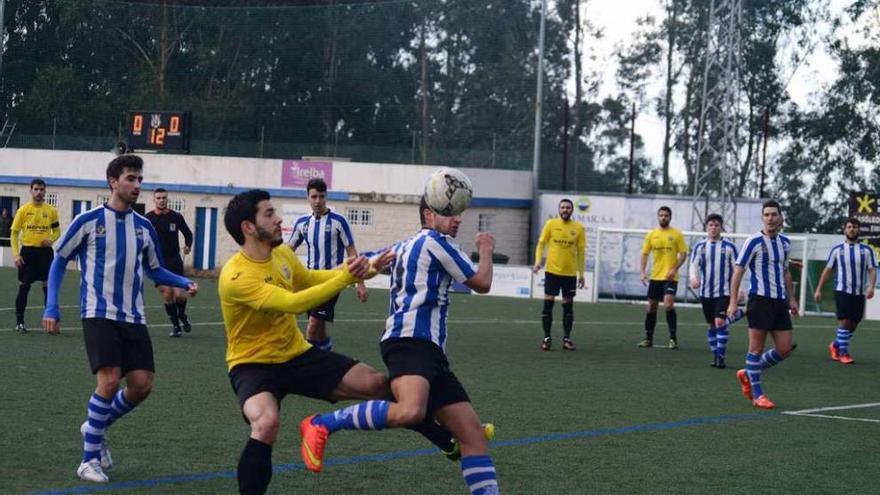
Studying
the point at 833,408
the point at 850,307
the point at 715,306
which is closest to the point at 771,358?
the point at 833,408

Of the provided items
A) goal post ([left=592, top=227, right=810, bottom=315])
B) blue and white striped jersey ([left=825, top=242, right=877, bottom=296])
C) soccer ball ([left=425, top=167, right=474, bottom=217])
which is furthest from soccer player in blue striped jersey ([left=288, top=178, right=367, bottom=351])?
goal post ([left=592, top=227, right=810, bottom=315])

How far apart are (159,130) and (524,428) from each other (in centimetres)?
3508

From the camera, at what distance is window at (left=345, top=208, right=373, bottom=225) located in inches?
1753

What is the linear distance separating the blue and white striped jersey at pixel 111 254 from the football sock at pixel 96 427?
1.90ft

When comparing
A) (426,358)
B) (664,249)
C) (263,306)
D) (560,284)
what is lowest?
(426,358)

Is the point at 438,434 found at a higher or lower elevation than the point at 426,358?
lower

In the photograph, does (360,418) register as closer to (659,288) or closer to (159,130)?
(659,288)

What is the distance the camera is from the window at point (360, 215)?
44.5 meters

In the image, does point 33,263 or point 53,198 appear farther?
point 53,198

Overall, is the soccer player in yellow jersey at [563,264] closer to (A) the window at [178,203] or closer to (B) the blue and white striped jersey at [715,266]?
(B) the blue and white striped jersey at [715,266]

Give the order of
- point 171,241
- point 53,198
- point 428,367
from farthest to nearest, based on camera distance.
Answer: point 53,198, point 171,241, point 428,367

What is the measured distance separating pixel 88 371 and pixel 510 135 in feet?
136

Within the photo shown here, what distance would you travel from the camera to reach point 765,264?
12945 millimetres

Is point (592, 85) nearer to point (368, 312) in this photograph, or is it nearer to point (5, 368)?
point (368, 312)
